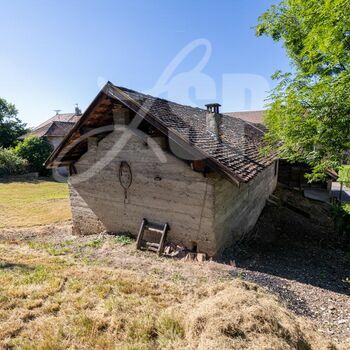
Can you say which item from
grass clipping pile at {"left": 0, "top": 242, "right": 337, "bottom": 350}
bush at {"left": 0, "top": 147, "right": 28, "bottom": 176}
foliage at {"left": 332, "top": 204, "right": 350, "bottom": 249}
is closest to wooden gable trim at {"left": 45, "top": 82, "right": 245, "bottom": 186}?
grass clipping pile at {"left": 0, "top": 242, "right": 337, "bottom": 350}

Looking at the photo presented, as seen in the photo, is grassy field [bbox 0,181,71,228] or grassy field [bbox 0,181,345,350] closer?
grassy field [bbox 0,181,345,350]

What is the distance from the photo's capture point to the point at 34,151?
28.8 m

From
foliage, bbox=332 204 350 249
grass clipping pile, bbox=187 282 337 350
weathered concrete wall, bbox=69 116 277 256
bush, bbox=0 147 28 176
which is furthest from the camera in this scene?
bush, bbox=0 147 28 176

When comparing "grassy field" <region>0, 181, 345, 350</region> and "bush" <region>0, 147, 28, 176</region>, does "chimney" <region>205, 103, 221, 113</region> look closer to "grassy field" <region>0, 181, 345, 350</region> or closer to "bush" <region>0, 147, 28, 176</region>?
"grassy field" <region>0, 181, 345, 350</region>

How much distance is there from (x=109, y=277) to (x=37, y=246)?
4.27m

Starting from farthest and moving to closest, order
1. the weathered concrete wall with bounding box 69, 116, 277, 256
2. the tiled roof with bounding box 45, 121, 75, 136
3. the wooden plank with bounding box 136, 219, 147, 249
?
the tiled roof with bounding box 45, 121, 75, 136 < the wooden plank with bounding box 136, 219, 147, 249 < the weathered concrete wall with bounding box 69, 116, 277, 256

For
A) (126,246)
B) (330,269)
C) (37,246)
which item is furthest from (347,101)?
(37,246)

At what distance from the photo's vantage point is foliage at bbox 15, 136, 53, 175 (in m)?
28.6

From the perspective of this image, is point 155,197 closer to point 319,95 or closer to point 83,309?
point 83,309

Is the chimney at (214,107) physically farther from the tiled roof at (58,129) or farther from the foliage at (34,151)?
the foliage at (34,151)

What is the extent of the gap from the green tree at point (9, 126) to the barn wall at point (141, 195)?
3053cm

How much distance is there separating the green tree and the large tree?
36.4 metres

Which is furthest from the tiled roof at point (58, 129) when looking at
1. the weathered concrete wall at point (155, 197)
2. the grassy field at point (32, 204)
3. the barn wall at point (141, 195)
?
the weathered concrete wall at point (155, 197)

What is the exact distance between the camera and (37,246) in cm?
885
